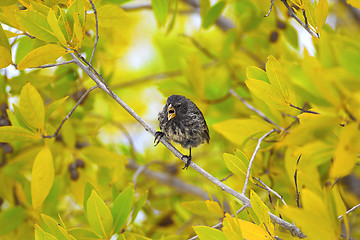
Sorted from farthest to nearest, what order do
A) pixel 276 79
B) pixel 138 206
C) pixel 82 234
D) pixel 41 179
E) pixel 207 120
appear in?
1. pixel 207 120
2. pixel 138 206
3. pixel 41 179
4. pixel 82 234
5. pixel 276 79

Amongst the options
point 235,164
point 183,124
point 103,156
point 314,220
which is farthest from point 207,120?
point 314,220

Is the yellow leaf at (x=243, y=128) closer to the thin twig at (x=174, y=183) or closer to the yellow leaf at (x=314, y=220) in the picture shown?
the yellow leaf at (x=314, y=220)

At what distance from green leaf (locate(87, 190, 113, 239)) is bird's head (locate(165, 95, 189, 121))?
1.02 meters

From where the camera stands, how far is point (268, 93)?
1.27 meters

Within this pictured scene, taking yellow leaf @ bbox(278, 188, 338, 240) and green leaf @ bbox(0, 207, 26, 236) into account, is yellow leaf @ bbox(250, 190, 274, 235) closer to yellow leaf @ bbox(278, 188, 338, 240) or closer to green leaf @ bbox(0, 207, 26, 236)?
yellow leaf @ bbox(278, 188, 338, 240)

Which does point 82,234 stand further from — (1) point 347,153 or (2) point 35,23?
(1) point 347,153

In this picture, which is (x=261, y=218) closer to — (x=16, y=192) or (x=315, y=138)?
(x=315, y=138)

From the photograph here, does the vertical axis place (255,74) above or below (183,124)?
above

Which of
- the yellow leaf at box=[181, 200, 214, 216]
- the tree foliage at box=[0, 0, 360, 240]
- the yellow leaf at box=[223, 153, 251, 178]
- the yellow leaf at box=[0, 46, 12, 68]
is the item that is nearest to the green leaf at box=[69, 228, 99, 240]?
the tree foliage at box=[0, 0, 360, 240]

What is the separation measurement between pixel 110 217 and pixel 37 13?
79cm

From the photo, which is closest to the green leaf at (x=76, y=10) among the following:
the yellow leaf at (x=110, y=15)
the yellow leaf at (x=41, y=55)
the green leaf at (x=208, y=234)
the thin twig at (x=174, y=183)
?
the yellow leaf at (x=41, y=55)

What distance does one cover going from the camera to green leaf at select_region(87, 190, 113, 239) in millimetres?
1374

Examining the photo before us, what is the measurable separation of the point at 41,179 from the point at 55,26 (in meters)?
0.68

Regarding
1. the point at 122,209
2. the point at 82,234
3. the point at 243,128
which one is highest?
the point at 243,128
